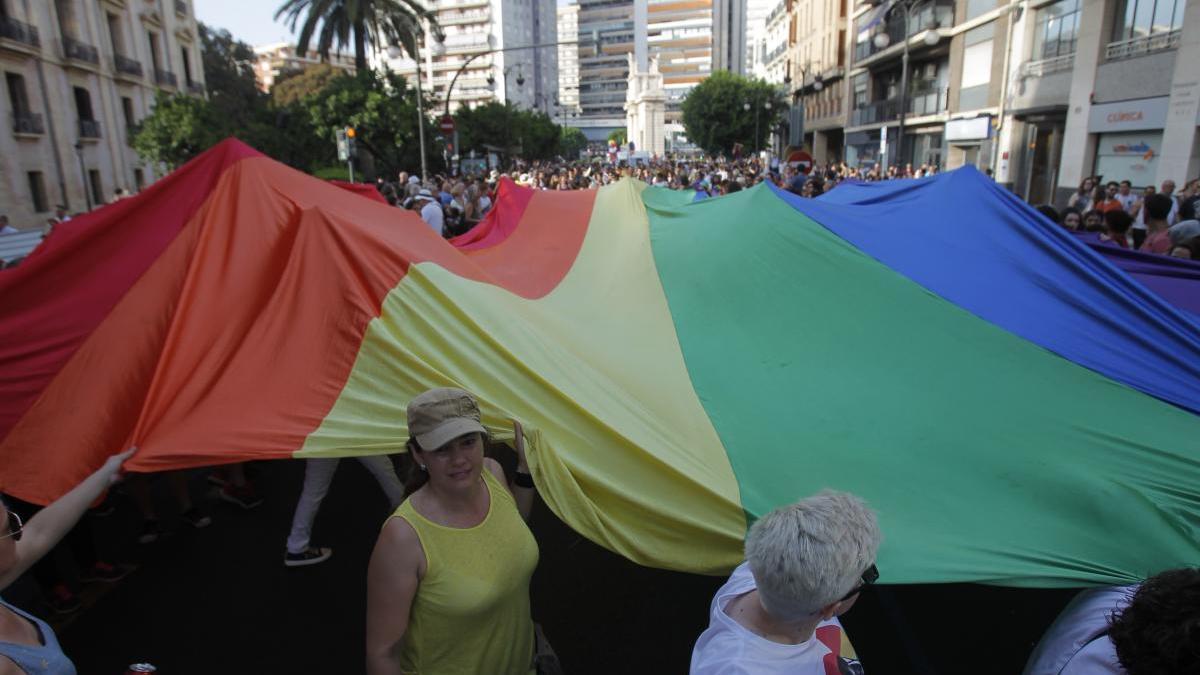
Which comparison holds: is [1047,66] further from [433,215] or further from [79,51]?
[79,51]

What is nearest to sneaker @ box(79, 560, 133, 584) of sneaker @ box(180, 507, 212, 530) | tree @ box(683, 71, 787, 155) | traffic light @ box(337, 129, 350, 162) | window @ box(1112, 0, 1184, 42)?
sneaker @ box(180, 507, 212, 530)

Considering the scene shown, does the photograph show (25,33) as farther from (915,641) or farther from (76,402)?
(915,641)

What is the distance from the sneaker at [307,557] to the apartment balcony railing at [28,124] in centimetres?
2982

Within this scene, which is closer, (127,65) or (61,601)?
(61,601)

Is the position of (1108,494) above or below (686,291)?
below

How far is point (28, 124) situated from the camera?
26125mm

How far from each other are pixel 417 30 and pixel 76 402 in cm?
3218

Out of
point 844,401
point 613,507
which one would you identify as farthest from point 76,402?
point 844,401

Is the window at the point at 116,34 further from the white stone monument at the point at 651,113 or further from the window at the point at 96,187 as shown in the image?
the white stone monument at the point at 651,113

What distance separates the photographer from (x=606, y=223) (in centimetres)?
636

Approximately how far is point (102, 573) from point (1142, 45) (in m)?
21.9

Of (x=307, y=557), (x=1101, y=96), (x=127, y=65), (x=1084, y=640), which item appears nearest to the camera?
(x=1084, y=640)

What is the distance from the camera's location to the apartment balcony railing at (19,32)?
2488cm

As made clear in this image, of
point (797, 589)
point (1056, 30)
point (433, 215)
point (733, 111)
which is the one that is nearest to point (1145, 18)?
point (1056, 30)
